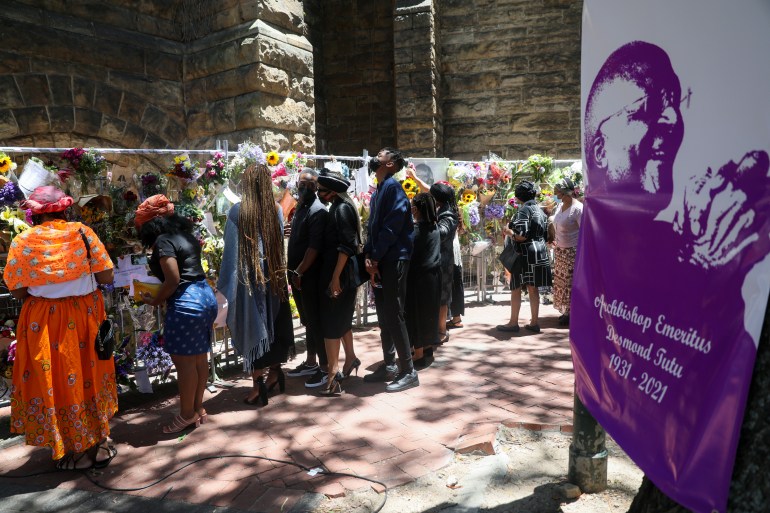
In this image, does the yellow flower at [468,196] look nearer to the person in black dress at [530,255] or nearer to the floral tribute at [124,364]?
the person in black dress at [530,255]

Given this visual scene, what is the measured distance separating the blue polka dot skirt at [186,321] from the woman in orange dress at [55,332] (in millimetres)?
537

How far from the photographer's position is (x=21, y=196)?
448cm

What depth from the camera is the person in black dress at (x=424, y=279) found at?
5.75m

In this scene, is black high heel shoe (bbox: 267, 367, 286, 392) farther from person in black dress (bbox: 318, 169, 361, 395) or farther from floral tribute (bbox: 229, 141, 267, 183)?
floral tribute (bbox: 229, 141, 267, 183)

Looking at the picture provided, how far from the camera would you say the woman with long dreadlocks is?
4.79 m

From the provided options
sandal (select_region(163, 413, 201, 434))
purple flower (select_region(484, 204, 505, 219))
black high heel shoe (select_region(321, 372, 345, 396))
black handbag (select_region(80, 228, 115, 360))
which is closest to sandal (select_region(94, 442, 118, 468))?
sandal (select_region(163, 413, 201, 434))

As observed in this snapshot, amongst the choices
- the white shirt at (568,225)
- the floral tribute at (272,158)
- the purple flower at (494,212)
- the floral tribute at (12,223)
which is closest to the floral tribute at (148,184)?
the floral tribute at (12,223)

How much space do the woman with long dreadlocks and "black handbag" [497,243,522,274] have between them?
3.43 m

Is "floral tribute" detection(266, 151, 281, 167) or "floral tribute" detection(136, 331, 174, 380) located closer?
"floral tribute" detection(136, 331, 174, 380)

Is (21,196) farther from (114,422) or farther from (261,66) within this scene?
(261,66)

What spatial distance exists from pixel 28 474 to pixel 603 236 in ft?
12.8

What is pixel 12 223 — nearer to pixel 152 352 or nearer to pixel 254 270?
pixel 152 352

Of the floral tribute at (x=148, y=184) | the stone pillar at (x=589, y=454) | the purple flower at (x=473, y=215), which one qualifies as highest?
the floral tribute at (x=148, y=184)

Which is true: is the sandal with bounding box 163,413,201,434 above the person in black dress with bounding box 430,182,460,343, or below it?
below
